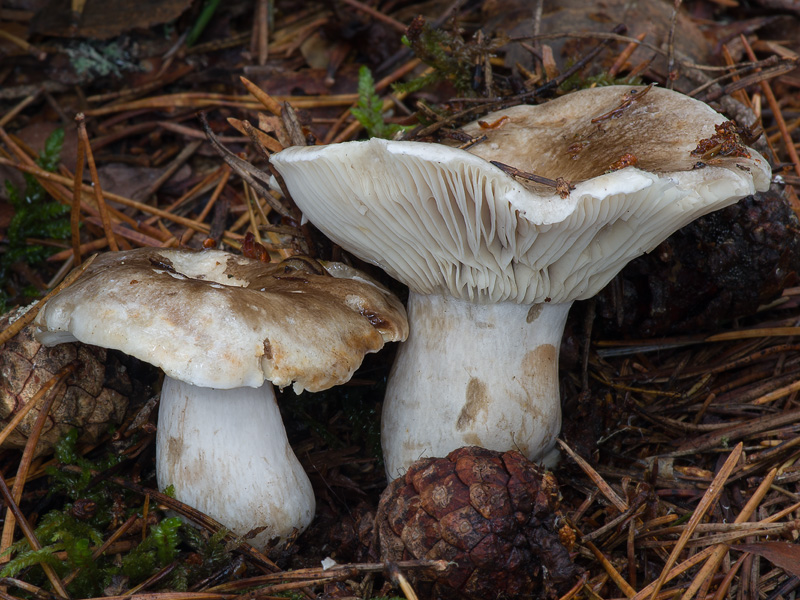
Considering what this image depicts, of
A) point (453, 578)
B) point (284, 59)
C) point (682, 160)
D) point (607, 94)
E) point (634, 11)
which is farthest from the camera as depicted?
point (284, 59)

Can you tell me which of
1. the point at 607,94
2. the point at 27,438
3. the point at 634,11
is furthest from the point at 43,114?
the point at 634,11

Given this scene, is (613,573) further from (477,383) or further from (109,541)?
(109,541)

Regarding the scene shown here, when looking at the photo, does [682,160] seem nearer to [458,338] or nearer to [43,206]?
[458,338]

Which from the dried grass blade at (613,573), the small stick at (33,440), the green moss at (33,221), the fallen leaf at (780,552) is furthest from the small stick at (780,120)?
the green moss at (33,221)

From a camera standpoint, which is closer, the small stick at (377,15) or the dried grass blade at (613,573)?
the dried grass blade at (613,573)

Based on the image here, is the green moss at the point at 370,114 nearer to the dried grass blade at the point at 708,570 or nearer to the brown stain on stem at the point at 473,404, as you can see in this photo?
the brown stain on stem at the point at 473,404

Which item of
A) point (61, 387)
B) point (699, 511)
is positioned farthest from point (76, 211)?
point (699, 511)
